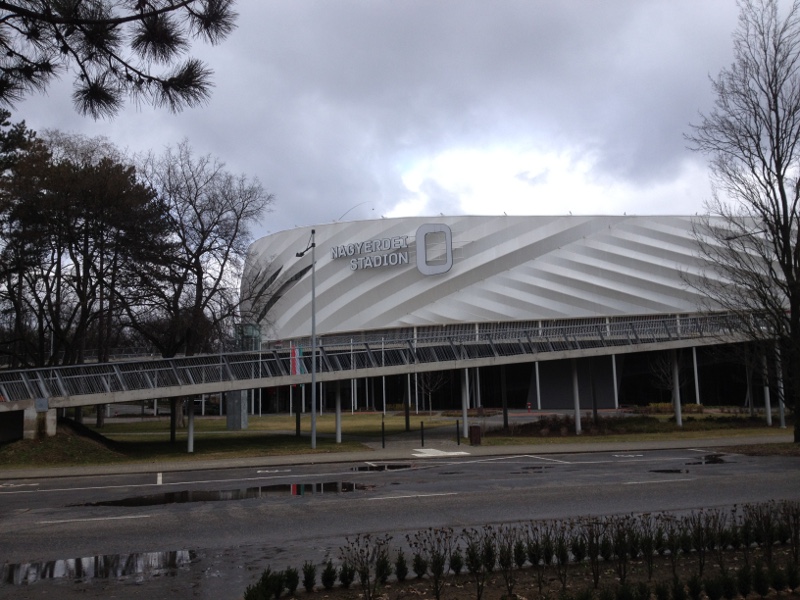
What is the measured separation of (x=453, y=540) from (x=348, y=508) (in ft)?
14.0

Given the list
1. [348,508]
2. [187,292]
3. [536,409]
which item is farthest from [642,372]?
[348,508]

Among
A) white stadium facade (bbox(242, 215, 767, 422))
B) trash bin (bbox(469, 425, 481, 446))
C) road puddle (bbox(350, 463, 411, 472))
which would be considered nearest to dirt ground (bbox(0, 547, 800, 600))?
road puddle (bbox(350, 463, 411, 472))

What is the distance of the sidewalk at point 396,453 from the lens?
22172mm

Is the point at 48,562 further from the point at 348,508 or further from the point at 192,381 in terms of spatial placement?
the point at 192,381

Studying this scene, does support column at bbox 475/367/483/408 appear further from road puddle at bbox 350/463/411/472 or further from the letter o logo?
road puddle at bbox 350/463/411/472

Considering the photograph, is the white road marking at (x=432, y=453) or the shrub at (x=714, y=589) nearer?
the shrub at (x=714, y=589)

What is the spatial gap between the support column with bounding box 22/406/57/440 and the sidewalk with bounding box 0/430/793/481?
3.09 metres

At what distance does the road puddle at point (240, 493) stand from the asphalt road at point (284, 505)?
0.15 ft

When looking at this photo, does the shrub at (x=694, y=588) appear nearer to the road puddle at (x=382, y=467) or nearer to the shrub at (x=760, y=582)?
the shrub at (x=760, y=582)

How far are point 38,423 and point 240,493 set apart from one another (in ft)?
Result: 44.5

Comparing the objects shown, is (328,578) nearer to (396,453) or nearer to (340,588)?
(340,588)

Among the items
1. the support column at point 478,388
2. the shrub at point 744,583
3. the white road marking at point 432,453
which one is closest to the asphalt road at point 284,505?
the white road marking at point 432,453

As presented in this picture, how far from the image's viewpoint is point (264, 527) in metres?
11.5

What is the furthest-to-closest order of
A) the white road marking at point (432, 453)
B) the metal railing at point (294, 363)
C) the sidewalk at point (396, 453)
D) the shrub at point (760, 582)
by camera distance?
the metal railing at point (294, 363) < the white road marking at point (432, 453) < the sidewalk at point (396, 453) < the shrub at point (760, 582)
